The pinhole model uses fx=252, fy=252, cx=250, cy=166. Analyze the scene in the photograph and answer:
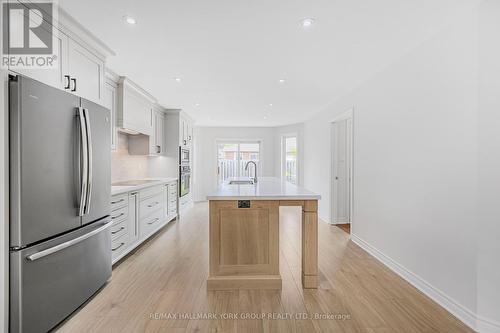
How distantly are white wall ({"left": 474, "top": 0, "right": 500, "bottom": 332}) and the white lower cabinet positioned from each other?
3364 mm

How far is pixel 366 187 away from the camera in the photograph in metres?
3.52

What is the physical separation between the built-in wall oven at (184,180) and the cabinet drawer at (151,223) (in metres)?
1.25

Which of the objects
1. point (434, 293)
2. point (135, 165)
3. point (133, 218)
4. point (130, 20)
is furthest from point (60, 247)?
point (434, 293)

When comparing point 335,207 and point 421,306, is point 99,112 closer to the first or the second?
point 421,306

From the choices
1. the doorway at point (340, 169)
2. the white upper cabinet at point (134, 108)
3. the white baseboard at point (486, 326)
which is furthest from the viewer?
the doorway at point (340, 169)

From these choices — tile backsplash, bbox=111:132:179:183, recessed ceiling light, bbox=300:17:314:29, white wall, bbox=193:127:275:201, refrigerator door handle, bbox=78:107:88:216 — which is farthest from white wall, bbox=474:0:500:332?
white wall, bbox=193:127:275:201

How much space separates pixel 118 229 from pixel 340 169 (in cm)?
397

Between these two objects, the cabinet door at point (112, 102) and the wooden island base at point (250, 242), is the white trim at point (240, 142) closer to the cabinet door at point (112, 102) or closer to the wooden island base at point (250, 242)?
the cabinet door at point (112, 102)

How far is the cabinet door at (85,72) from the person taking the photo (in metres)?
2.28

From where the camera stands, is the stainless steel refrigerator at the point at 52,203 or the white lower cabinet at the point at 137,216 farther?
the white lower cabinet at the point at 137,216

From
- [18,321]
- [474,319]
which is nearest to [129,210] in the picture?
[18,321]

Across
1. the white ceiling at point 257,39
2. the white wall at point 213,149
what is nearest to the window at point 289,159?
the white wall at point 213,149

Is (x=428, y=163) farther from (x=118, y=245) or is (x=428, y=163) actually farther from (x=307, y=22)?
(x=118, y=245)

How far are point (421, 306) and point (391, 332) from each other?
0.55m
